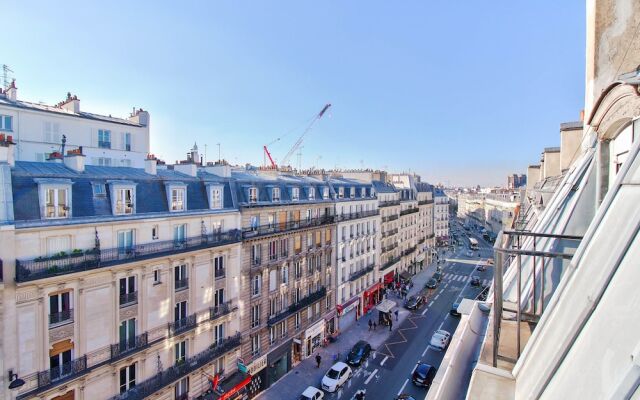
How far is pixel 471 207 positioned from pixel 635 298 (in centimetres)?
14412

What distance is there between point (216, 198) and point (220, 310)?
797 centimetres

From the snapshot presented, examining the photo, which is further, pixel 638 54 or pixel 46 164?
pixel 46 164

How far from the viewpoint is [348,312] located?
40.6 metres

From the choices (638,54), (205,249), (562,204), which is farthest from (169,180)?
(638,54)

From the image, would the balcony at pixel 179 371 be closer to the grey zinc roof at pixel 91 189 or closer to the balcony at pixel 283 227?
the balcony at pixel 283 227

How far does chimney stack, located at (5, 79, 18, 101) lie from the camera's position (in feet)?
89.0

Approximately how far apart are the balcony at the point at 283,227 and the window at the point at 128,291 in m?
8.18

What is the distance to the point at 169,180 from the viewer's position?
21.5 meters

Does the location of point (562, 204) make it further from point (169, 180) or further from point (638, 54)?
point (169, 180)

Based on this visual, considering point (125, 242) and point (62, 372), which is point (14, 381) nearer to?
point (62, 372)

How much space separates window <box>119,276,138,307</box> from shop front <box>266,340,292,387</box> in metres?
13.5

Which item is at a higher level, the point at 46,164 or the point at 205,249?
the point at 46,164

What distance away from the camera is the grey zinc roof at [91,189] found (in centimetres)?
1519

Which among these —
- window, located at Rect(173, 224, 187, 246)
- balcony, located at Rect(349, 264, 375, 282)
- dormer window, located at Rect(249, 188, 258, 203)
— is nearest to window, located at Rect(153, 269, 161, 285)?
window, located at Rect(173, 224, 187, 246)
